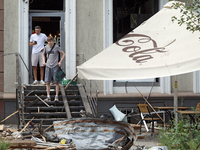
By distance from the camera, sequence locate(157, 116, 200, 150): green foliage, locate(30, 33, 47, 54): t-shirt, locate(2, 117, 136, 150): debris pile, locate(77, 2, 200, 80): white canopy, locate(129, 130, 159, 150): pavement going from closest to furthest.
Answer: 1. locate(157, 116, 200, 150): green foliage
2. locate(77, 2, 200, 80): white canopy
3. locate(2, 117, 136, 150): debris pile
4. locate(129, 130, 159, 150): pavement
5. locate(30, 33, 47, 54): t-shirt

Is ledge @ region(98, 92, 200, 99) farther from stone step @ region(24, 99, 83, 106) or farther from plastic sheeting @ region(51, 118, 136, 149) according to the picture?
plastic sheeting @ region(51, 118, 136, 149)

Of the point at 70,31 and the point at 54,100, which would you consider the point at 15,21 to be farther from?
the point at 54,100

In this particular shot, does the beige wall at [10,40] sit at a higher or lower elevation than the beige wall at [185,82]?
higher

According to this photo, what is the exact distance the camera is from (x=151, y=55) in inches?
322

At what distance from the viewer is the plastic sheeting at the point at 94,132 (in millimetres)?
8389

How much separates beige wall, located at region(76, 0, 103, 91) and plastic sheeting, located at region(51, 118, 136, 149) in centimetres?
516

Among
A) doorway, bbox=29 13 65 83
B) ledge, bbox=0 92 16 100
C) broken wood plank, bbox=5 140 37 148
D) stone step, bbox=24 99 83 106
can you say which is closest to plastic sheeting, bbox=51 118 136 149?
broken wood plank, bbox=5 140 37 148

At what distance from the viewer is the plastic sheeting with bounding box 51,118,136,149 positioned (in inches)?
330

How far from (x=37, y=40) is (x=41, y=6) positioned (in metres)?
2.12

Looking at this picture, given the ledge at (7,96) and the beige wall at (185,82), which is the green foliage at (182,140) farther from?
the beige wall at (185,82)

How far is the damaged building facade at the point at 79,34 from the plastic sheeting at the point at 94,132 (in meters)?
4.58

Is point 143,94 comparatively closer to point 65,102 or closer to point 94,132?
point 65,102

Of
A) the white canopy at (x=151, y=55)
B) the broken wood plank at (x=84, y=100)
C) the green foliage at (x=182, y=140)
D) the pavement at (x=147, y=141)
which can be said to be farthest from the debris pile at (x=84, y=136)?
the broken wood plank at (x=84, y=100)

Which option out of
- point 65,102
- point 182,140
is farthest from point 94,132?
point 182,140
